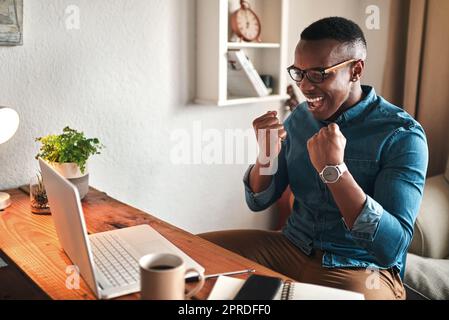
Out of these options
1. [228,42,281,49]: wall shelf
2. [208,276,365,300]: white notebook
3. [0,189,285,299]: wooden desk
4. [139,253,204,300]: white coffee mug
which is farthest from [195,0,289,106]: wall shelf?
[139,253,204,300]: white coffee mug

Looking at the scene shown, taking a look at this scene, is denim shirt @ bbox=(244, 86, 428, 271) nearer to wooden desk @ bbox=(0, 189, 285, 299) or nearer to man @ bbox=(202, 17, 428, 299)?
man @ bbox=(202, 17, 428, 299)

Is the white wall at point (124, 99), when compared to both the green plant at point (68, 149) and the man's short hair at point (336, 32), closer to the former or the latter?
the green plant at point (68, 149)

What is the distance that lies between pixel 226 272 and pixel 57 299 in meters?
0.36

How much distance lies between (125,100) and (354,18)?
1433 mm

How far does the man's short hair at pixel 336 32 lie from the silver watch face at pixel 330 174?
1.44 feet

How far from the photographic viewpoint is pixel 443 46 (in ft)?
8.15

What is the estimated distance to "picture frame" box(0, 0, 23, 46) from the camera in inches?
64.9

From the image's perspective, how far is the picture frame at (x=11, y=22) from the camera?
1649 mm

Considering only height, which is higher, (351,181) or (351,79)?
(351,79)

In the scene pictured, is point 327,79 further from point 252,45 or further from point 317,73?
point 252,45

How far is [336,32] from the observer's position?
154 cm
